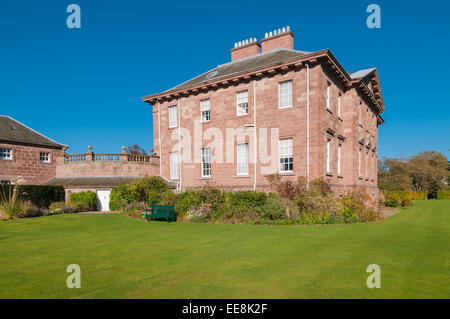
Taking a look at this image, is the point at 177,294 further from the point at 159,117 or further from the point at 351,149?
the point at 159,117

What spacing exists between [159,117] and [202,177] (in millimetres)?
7042

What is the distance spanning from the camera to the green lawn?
4.56 metres

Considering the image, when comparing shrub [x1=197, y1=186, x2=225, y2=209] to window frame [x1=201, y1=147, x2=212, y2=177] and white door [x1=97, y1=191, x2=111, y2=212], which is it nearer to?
window frame [x1=201, y1=147, x2=212, y2=177]

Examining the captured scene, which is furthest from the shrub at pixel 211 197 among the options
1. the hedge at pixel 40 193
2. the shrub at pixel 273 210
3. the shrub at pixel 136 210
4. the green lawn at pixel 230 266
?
the hedge at pixel 40 193

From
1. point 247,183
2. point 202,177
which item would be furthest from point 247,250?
point 202,177

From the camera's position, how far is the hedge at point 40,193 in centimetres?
2032

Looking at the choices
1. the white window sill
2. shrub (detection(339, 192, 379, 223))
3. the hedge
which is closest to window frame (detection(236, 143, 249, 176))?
the white window sill

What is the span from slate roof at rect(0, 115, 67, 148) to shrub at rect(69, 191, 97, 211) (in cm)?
1011

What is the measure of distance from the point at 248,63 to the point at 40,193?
18.2m

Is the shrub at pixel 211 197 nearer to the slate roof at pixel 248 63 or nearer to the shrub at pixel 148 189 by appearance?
the shrub at pixel 148 189

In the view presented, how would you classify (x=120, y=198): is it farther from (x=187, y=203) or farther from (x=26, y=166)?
(x=26, y=166)

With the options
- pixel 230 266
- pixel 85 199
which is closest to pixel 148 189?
pixel 85 199

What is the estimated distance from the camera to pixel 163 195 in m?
17.6

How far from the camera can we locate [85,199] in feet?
74.8
